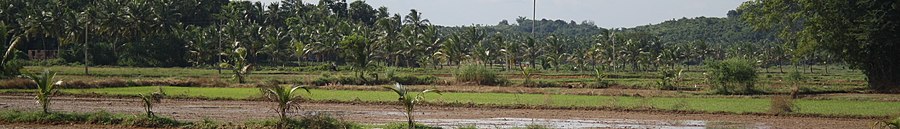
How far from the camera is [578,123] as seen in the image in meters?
23.1

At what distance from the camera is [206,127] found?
18297mm

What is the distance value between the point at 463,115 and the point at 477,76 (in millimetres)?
24672

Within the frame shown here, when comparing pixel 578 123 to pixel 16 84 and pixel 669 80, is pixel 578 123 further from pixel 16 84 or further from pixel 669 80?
pixel 16 84

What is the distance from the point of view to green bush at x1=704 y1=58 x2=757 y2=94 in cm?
3962

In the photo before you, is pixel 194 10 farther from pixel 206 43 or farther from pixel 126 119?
pixel 126 119

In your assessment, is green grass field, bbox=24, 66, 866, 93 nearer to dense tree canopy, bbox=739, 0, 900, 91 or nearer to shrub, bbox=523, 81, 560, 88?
shrub, bbox=523, 81, 560, 88

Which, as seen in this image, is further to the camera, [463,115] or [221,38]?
[221,38]

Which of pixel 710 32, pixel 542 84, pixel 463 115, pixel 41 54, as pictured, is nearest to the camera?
pixel 463 115

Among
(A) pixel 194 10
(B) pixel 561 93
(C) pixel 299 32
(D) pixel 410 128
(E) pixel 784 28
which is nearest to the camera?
(D) pixel 410 128

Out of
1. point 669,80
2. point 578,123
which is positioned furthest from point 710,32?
point 578,123

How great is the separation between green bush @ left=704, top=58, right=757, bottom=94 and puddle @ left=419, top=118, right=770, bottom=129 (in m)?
16.9

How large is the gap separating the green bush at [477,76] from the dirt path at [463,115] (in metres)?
20.8

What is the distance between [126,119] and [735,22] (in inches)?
6400

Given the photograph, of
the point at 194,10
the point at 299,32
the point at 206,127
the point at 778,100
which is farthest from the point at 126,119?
the point at 194,10
